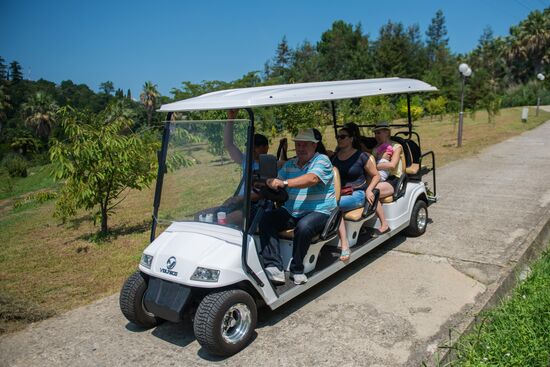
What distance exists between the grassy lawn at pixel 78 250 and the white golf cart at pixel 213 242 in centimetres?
2

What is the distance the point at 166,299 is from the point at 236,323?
0.55m

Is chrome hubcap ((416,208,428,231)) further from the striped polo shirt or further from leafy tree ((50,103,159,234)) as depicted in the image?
leafy tree ((50,103,159,234))

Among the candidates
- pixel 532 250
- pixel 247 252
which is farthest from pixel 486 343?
pixel 532 250

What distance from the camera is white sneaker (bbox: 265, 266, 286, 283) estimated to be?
12.1 feet

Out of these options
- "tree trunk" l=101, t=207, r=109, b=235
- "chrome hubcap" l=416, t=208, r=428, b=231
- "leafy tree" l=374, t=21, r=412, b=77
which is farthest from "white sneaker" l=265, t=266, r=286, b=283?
"leafy tree" l=374, t=21, r=412, b=77

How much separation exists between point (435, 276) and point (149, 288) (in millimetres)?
2722

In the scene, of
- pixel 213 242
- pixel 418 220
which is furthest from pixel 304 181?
pixel 418 220

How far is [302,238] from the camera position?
12.4 ft

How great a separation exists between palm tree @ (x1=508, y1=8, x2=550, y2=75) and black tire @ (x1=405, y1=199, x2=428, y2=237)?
54671 millimetres

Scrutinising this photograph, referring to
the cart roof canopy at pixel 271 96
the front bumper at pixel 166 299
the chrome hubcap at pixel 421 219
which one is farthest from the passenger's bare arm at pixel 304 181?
the chrome hubcap at pixel 421 219

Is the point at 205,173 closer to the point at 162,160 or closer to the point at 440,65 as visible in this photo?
the point at 162,160

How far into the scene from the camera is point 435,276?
14.8 feet

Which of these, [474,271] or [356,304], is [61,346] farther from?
[474,271]

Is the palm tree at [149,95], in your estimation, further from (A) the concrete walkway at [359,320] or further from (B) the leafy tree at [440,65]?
(A) the concrete walkway at [359,320]
